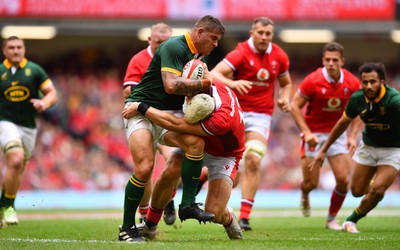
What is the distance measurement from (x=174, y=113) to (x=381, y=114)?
3.11 meters

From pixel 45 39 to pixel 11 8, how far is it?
16.2 feet

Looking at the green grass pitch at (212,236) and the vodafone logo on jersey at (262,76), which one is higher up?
the vodafone logo on jersey at (262,76)

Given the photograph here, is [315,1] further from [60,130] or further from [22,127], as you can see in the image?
[22,127]

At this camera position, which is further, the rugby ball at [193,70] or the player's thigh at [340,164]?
the player's thigh at [340,164]

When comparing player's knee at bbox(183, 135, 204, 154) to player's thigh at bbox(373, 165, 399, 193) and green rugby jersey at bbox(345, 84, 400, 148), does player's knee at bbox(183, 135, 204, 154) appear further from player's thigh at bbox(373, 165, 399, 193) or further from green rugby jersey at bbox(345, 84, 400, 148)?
player's thigh at bbox(373, 165, 399, 193)

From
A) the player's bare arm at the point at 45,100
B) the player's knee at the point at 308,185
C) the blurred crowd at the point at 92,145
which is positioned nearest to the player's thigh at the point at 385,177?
the player's knee at the point at 308,185

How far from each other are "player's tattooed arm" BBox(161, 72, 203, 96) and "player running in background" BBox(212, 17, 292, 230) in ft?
11.2

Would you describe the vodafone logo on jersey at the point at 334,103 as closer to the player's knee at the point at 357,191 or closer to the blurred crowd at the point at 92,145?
the player's knee at the point at 357,191

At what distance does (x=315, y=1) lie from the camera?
23.0 metres

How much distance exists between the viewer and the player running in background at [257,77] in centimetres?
1144

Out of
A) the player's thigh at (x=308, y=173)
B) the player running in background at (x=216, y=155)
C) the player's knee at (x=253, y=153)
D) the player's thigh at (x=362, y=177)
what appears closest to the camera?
the player running in background at (x=216, y=155)

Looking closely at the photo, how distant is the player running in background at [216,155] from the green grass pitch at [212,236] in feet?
0.95

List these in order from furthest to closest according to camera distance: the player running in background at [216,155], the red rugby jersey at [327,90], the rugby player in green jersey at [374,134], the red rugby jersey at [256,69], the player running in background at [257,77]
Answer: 1. the red rugby jersey at [327,90]
2. the red rugby jersey at [256,69]
3. the player running in background at [257,77]
4. the rugby player in green jersey at [374,134]
5. the player running in background at [216,155]

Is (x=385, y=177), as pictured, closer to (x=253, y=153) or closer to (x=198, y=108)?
(x=253, y=153)
